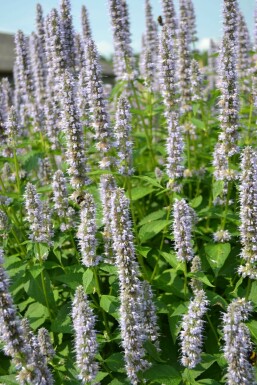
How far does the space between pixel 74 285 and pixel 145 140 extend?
10.7 feet

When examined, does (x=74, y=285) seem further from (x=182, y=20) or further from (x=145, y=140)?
(x=182, y=20)

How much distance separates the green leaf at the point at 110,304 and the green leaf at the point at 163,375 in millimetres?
581

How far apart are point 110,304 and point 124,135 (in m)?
1.69

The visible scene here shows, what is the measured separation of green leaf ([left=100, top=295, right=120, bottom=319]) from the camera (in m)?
4.81

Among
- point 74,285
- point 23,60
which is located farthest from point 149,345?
point 23,60

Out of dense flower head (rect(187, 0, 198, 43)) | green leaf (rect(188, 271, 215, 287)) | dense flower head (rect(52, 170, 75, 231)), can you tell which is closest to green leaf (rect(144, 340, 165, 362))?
green leaf (rect(188, 271, 215, 287))

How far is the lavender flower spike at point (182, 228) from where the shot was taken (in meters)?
4.48

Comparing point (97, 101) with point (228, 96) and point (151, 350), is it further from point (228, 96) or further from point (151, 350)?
point (151, 350)

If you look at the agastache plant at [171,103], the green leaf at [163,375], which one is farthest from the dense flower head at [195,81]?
the green leaf at [163,375]

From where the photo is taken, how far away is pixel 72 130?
209 inches

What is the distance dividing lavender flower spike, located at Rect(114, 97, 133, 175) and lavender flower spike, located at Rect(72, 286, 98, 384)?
5.99ft

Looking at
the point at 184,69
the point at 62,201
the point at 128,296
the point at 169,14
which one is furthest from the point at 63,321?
the point at 169,14

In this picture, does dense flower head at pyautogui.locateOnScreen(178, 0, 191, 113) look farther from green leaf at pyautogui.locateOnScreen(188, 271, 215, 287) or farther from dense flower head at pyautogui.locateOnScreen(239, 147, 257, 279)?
green leaf at pyautogui.locateOnScreen(188, 271, 215, 287)

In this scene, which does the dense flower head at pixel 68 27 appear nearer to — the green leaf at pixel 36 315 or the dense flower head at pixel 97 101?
the dense flower head at pixel 97 101
